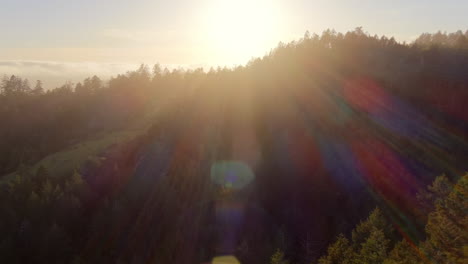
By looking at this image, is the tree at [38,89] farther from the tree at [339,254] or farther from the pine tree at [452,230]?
the pine tree at [452,230]

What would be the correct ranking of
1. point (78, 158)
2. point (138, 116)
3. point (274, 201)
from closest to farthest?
1. point (274, 201)
2. point (78, 158)
3. point (138, 116)

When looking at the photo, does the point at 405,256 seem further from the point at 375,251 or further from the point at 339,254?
the point at 339,254

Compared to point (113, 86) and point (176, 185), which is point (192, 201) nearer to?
point (176, 185)

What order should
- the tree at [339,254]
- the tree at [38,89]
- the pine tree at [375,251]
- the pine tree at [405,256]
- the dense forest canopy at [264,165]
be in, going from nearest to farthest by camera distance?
1. the pine tree at [405,256]
2. the pine tree at [375,251]
3. the tree at [339,254]
4. the dense forest canopy at [264,165]
5. the tree at [38,89]

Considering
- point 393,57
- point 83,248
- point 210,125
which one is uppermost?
point 393,57

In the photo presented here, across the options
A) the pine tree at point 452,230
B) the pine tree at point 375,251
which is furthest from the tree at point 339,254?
the pine tree at point 452,230

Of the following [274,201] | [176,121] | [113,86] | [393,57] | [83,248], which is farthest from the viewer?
[113,86]

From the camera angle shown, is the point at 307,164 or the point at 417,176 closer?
the point at 417,176

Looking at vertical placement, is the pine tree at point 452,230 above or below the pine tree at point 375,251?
above

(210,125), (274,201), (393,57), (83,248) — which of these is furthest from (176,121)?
(393,57)
